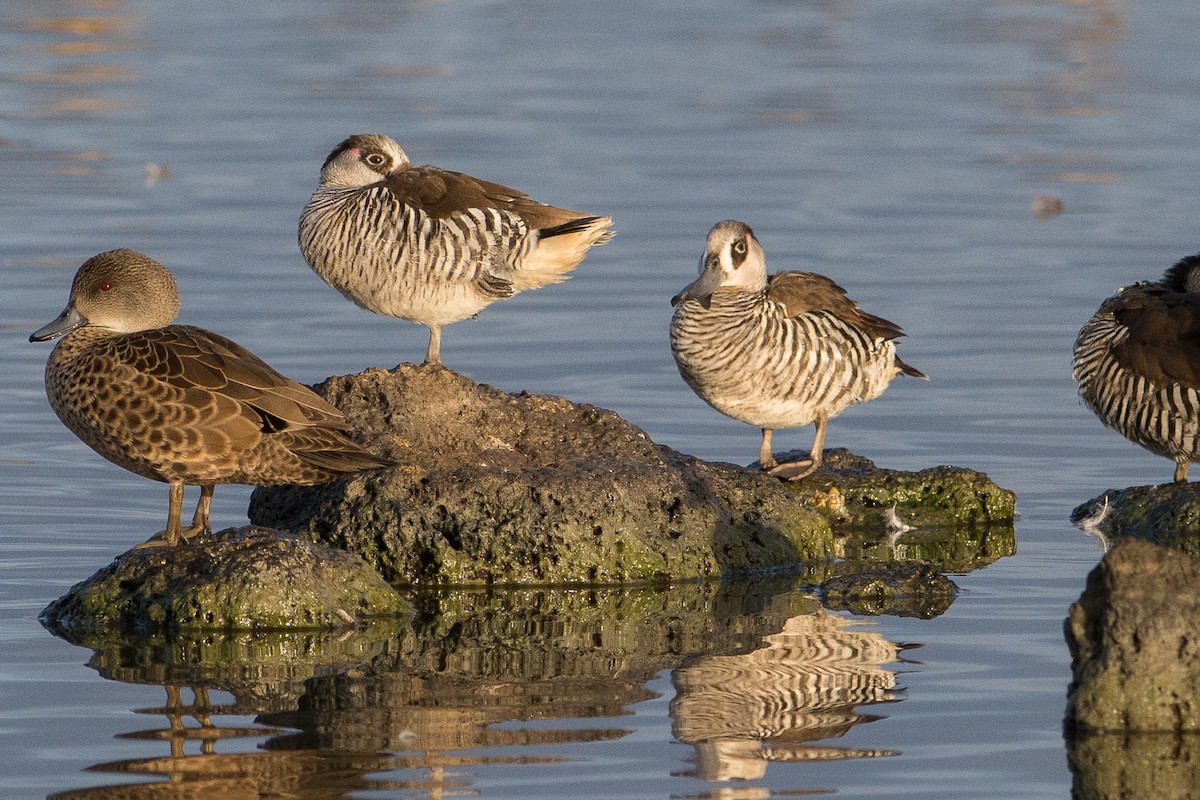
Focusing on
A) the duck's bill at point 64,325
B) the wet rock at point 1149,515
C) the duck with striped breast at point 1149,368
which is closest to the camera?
the duck's bill at point 64,325

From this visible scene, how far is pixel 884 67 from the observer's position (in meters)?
26.5

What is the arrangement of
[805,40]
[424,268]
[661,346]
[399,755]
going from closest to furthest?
[399,755], [424,268], [661,346], [805,40]

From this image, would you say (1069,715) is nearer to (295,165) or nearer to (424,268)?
(424,268)

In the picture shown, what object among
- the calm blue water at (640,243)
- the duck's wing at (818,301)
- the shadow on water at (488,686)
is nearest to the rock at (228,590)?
the shadow on water at (488,686)

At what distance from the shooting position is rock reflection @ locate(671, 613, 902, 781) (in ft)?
22.2

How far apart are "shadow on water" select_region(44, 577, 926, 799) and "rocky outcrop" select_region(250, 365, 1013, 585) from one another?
22cm

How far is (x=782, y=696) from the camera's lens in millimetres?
7379

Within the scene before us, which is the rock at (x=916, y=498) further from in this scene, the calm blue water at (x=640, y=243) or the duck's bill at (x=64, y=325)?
the duck's bill at (x=64, y=325)

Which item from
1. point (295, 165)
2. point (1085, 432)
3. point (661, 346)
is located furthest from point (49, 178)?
point (1085, 432)

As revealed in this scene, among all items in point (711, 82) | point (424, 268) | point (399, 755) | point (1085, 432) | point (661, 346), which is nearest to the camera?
point (399, 755)

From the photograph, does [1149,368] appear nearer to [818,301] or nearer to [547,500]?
[818,301]

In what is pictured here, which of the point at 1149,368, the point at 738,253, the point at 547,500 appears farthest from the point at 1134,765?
the point at 738,253

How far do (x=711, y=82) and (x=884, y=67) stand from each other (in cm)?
256

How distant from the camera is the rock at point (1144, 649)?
6719mm
